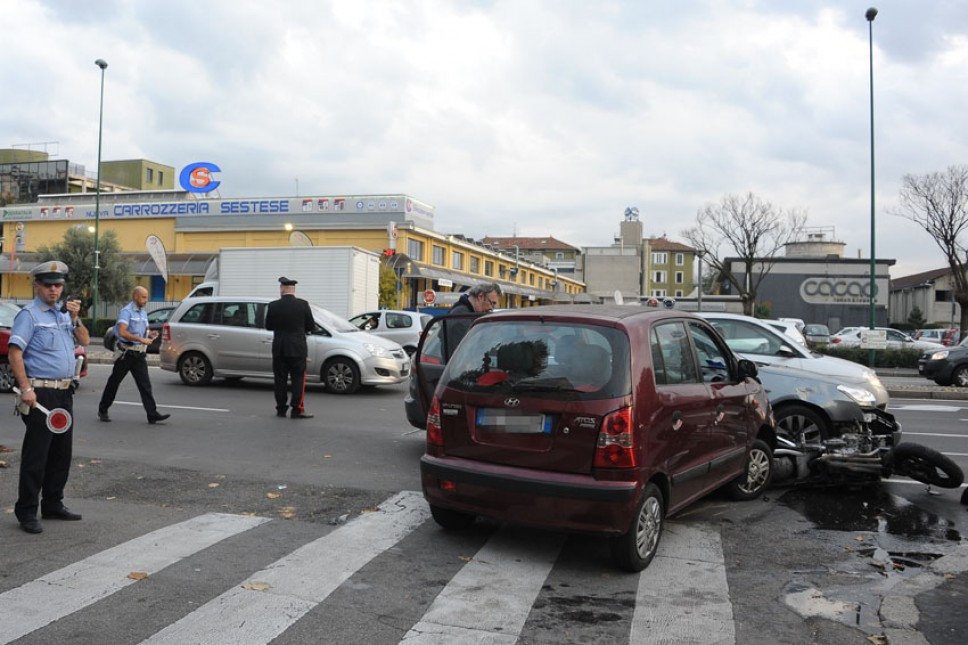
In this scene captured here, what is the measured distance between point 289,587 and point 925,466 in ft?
18.5

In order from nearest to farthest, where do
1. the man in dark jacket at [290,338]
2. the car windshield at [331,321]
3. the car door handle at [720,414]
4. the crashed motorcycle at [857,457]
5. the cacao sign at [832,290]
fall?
the car door handle at [720,414] → the crashed motorcycle at [857,457] → the man in dark jacket at [290,338] → the car windshield at [331,321] → the cacao sign at [832,290]

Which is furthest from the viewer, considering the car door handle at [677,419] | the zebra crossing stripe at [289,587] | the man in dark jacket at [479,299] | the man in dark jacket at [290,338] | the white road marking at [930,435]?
the white road marking at [930,435]

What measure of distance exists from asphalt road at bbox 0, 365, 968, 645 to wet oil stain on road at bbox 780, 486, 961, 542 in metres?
0.03

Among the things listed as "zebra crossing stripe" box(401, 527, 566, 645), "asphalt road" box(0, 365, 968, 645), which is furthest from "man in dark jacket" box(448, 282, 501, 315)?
"zebra crossing stripe" box(401, 527, 566, 645)

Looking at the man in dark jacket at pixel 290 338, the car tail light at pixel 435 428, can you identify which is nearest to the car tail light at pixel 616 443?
the car tail light at pixel 435 428

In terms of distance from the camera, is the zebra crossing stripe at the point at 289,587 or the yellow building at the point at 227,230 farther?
the yellow building at the point at 227,230

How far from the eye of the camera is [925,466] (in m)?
7.02

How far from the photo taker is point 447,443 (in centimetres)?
529

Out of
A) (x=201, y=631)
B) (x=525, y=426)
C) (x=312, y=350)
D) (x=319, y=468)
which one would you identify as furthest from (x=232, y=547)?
(x=312, y=350)

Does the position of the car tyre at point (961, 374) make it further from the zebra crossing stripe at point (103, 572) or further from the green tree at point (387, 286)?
the green tree at point (387, 286)

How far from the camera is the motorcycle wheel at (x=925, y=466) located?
6915 mm

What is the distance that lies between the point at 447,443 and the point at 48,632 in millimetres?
2472

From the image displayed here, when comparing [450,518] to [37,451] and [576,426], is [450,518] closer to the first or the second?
[576,426]

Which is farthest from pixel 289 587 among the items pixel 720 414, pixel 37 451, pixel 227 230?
pixel 227 230
